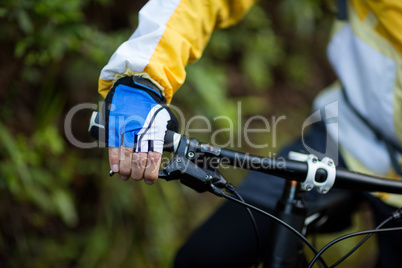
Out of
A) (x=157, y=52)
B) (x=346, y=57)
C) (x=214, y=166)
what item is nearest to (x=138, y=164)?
(x=214, y=166)

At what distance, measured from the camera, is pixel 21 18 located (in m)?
1.76

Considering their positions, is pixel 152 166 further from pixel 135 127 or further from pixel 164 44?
pixel 164 44

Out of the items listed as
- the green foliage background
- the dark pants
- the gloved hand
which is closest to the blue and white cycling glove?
the gloved hand

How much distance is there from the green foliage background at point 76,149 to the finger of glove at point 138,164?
1170mm

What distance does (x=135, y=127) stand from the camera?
1011 mm

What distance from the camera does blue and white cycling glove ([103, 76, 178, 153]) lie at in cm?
100

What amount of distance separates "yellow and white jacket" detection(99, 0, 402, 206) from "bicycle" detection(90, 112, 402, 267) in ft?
0.76

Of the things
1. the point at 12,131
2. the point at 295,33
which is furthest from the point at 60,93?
the point at 295,33

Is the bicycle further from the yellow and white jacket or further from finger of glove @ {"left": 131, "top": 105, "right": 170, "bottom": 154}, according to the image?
the yellow and white jacket

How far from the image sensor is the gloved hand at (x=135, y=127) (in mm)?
989

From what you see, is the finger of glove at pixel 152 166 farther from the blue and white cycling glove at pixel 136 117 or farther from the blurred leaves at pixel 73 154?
the blurred leaves at pixel 73 154

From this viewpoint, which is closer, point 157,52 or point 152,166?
point 152,166

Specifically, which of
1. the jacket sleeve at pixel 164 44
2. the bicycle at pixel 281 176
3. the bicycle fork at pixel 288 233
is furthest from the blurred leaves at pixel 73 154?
the bicycle fork at pixel 288 233

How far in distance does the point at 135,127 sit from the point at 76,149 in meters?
1.91
